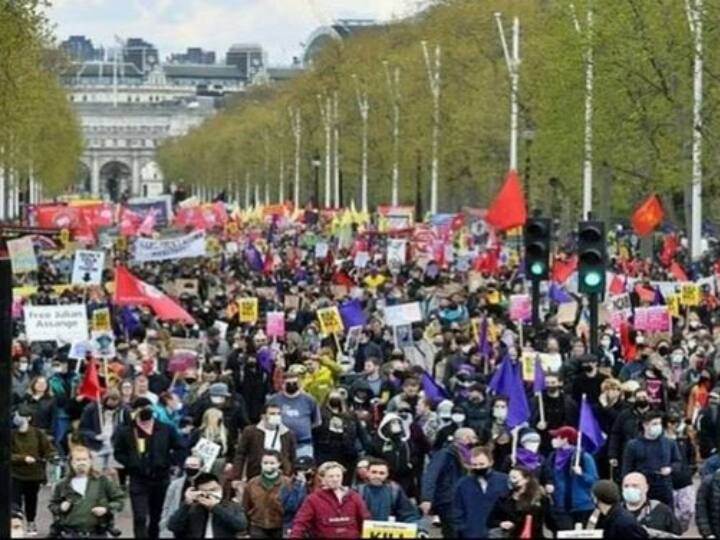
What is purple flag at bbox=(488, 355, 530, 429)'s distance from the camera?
21094 millimetres

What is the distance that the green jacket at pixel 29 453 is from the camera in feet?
68.2

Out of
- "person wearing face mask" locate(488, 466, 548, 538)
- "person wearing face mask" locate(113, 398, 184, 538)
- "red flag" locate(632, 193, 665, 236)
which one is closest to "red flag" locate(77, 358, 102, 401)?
"person wearing face mask" locate(113, 398, 184, 538)

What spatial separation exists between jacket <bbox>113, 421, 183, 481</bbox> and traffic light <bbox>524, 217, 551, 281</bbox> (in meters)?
9.32

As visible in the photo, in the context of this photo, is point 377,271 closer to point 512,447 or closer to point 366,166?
point 512,447

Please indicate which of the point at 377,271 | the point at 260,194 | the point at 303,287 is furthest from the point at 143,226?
the point at 260,194

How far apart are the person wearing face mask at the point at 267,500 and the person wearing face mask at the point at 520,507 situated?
1.41 meters

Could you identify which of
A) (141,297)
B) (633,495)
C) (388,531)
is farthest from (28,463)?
(141,297)

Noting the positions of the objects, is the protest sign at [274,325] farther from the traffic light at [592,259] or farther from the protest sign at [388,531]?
the protest sign at [388,531]

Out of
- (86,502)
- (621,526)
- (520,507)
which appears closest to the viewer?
(621,526)

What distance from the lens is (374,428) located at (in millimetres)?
21797

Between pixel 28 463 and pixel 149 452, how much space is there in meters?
1.22

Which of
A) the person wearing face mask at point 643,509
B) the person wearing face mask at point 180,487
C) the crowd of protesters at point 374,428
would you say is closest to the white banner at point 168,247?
the crowd of protesters at point 374,428

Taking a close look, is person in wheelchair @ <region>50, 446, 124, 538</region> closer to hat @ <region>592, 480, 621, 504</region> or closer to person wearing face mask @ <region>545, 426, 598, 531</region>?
person wearing face mask @ <region>545, 426, 598, 531</region>

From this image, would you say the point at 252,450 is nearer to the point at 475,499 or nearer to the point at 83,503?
the point at 83,503
